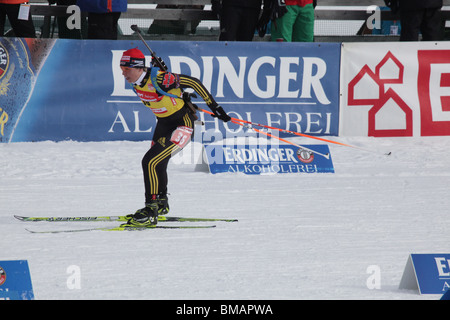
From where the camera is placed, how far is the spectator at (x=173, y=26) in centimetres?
1030

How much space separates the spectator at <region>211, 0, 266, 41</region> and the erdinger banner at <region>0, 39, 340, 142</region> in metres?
0.20

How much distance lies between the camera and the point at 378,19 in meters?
10.4

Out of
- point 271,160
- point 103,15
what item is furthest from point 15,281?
point 103,15

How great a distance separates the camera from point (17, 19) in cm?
910

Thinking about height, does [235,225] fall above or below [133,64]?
below

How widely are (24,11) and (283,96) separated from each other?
3.53 m

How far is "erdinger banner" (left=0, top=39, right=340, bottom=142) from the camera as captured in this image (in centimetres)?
922

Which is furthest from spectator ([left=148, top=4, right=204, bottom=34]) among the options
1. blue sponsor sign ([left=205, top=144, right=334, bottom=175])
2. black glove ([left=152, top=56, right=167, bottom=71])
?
black glove ([left=152, top=56, right=167, bottom=71])

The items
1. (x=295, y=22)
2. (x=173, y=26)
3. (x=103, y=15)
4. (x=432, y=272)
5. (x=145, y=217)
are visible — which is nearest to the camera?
(x=432, y=272)

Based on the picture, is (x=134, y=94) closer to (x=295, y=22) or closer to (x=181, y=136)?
(x=295, y=22)

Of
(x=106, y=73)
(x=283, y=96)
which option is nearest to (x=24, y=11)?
(x=106, y=73)

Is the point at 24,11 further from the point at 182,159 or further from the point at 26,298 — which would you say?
the point at 26,298

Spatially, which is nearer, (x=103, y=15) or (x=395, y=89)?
(x=103, y=15)

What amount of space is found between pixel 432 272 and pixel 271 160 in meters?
4.30
